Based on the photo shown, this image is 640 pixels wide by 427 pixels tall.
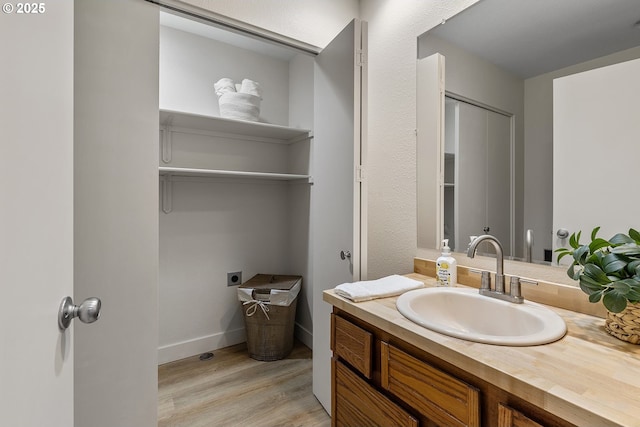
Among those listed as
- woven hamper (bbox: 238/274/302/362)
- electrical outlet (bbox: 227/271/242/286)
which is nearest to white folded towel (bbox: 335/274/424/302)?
woven hamper (bbox: 238/274/302/362)

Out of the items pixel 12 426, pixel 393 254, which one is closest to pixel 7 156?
pixel 12 426

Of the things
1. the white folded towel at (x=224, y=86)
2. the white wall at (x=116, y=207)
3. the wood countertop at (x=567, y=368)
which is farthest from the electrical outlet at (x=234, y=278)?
the wood countertop at (x=567, y=368)

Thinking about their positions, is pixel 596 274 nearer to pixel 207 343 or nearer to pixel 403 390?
pixel 403 390

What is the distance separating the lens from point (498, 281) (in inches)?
40.8

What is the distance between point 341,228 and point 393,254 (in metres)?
0.38

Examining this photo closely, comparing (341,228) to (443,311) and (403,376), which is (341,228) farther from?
(403,376)

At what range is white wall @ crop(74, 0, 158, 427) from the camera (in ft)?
3.87

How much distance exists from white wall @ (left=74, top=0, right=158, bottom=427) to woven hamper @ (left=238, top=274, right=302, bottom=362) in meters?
0.88

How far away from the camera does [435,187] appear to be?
4.77 ft

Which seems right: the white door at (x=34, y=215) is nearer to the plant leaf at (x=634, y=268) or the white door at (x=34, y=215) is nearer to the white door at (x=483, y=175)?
the plant leaf at (x=634, y=268)

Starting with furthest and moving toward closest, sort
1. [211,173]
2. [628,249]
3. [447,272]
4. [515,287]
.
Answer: [211,173] < [447,272] < [515,287] < [628,249]

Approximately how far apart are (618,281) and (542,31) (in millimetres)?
916

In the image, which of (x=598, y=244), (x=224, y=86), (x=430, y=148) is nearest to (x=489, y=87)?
(x=430, y=148)

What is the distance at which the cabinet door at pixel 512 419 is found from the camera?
579 mm
